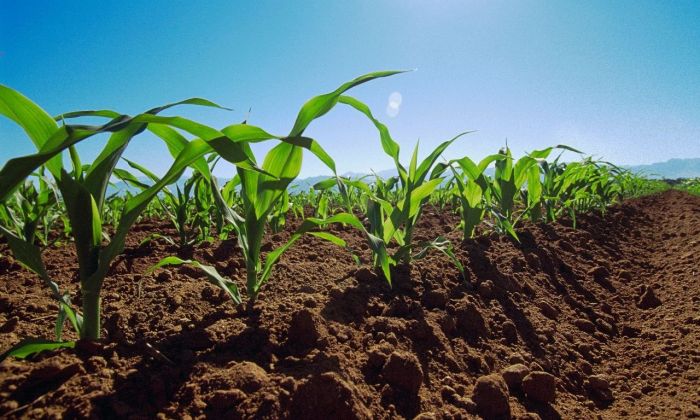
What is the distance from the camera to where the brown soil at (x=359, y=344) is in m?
0.81

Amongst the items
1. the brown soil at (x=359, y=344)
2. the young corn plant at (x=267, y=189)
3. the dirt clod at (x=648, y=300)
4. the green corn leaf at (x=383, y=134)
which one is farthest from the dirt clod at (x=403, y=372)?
the dirt clod at (x=648, y=300)

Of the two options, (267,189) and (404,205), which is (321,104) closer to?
(267,189)

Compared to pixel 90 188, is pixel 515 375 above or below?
below

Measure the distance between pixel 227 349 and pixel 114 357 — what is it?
0.88 feet

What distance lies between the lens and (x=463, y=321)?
4.53ft

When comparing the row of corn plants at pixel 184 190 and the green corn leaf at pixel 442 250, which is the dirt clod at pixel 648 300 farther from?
the green corn leaf at pixel 442 250

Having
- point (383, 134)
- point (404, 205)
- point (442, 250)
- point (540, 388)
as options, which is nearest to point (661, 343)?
point (540, 388)

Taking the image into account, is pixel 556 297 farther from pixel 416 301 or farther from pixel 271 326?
pixel 271 326

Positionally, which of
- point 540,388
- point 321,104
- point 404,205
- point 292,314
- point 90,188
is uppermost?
point 321,104

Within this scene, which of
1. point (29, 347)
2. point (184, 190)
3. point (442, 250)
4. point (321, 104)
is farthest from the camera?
point (184, 190)

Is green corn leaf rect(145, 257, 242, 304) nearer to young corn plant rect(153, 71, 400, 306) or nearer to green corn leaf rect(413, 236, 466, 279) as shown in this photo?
young corn plant rect(153, 71, 400, 306)

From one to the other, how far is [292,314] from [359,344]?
24 cm

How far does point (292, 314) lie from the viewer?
1180 mm

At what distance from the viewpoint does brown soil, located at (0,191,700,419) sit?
806 mm
